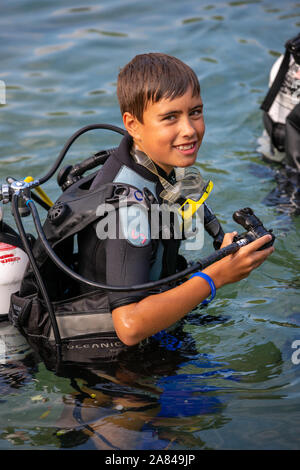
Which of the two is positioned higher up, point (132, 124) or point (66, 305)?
point (132, 124)

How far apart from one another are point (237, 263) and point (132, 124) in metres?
0.79

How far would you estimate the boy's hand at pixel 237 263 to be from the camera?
2.71m

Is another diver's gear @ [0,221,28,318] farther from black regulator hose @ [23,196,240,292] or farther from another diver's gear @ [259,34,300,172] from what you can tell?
another diver's gear @ [259,34,300,172]

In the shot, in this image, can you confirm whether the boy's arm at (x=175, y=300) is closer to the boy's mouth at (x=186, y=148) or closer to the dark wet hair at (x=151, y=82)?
the boy's mouth at (x=186, y=148)

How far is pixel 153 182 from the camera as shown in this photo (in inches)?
115

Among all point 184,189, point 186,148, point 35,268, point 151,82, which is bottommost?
point 35,268

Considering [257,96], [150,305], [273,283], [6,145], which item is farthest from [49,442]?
[257,96]

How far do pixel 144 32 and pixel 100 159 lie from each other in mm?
6090

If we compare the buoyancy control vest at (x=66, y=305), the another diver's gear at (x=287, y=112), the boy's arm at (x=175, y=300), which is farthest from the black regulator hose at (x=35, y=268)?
the another diver's gear at (x=287, y=112)

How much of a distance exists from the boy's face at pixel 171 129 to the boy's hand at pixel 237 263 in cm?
48

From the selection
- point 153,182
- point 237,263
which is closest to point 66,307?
point 153,182

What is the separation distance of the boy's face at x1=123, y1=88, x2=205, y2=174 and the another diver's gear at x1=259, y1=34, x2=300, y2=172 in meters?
2.50

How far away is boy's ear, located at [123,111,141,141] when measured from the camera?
2.90 metres

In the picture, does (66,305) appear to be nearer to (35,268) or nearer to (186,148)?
(35,268)
